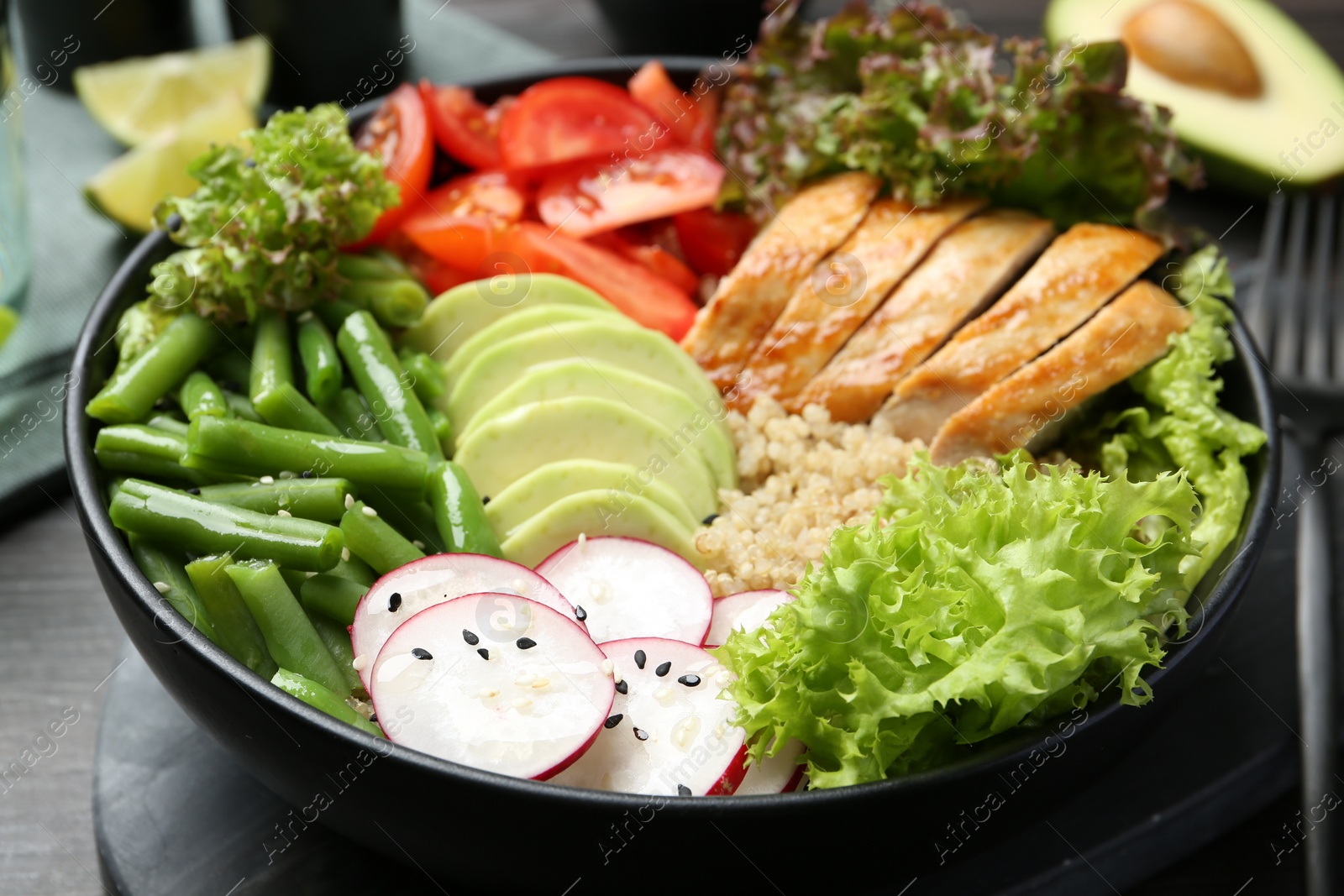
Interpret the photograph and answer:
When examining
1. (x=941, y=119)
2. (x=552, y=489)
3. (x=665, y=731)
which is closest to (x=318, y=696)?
(x=665, y=731)

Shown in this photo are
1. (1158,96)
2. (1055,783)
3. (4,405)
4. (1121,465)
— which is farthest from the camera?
(1158,96)

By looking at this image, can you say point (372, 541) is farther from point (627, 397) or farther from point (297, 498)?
point (627, 397)

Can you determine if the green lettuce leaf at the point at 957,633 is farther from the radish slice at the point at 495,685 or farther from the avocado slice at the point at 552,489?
the avocado slice at the point at 552,489

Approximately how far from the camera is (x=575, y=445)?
9.89 ft

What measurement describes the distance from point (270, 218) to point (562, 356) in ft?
2.78

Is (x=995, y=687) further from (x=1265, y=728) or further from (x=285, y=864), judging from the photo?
(x=285, y=864)

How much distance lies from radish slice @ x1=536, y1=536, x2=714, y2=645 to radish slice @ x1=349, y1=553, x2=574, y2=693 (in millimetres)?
88

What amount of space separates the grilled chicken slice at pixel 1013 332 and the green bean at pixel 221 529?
1.53 m

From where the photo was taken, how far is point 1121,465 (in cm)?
303

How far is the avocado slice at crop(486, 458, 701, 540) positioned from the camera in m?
2.89

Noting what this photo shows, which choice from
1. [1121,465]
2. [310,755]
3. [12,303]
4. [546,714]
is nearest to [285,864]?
[310,755]

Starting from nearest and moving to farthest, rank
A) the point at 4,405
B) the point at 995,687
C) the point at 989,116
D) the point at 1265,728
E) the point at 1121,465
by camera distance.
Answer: the point at 995,687, the point at 1265,728, the point at 1121,465, the point at 989,116, the point at 4,405

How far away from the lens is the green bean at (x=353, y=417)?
3.01m

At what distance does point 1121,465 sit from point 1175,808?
856 millimetres
